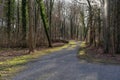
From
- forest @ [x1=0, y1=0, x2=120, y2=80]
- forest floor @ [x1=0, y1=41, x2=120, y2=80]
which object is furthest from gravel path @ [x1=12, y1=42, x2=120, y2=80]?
forest @ [x1=0, y1=0, x2=120, y2=80]

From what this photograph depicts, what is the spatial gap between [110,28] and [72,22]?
66.3 metres

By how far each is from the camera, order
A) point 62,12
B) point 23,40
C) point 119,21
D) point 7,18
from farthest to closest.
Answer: point 62,12
point 7,18
point 23,40
point 119,21

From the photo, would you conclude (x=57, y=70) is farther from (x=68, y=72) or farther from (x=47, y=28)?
(x=47, y=28)

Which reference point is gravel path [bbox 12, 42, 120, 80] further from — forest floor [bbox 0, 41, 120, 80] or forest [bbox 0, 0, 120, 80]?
forest [bbox 0, 0, 120, 80]

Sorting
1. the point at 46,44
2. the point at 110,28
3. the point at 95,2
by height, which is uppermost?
the point at 95,2

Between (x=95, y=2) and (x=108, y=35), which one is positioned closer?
(x=108, y=35)

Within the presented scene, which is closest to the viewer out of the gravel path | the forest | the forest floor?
the gravel path

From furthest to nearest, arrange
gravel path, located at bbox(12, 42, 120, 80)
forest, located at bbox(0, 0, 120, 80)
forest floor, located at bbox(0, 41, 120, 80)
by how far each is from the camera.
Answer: forest, located at bbox(0, 0, 120, 80)
forest floor, located at bbox(0, 41, 120, 80)
gravel path, located at bbox(12, 42, 120, 80)

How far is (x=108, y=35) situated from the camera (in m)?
24.8

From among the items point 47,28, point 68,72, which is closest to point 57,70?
point 68,72

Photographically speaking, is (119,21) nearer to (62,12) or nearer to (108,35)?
(108,35)

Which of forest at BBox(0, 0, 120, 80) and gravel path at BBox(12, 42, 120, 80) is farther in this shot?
forest at BBox(0, 0, 120, 80)

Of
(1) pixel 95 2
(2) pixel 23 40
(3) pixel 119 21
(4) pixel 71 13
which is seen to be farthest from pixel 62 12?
(3) pixel 119 21

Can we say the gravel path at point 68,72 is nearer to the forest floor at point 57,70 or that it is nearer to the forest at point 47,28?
the forest floor at point 57,70
